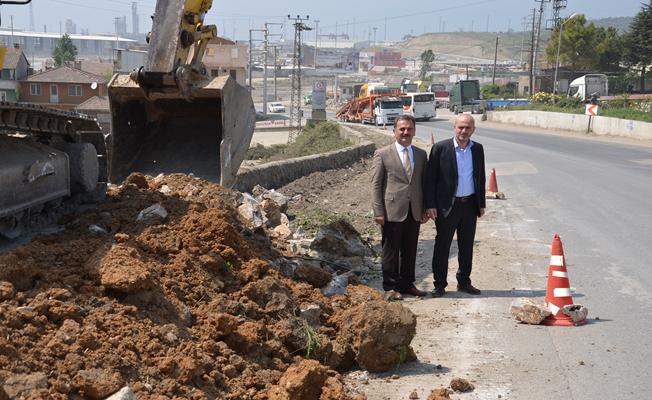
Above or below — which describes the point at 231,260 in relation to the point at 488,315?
above

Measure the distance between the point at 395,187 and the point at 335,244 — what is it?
1.49 meters

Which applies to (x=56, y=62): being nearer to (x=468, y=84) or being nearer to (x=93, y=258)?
(x=468, y=84)

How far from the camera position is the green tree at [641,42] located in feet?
246

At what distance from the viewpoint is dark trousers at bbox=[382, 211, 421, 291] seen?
9.17 m

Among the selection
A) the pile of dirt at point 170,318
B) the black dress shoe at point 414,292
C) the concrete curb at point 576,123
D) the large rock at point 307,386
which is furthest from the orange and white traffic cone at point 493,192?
the concrete curb at point 576,123

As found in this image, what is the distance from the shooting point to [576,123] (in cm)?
4350

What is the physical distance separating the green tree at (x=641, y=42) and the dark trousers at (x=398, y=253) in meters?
71.3

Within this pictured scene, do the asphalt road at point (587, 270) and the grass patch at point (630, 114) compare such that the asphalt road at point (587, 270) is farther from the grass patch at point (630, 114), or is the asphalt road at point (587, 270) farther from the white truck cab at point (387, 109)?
the white truck cab at point (387, 109)

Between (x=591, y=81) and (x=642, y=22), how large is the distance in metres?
16.2

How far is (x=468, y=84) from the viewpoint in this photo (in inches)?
2832

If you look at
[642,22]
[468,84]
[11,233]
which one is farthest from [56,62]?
[11,233]

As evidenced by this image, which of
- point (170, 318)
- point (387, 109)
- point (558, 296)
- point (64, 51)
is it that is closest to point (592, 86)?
point (387, 109)

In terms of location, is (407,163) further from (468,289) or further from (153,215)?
(153,215)

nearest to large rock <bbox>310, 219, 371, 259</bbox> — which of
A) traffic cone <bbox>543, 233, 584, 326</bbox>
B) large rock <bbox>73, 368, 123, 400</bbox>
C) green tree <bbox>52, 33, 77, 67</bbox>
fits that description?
traffic cone <bbox>543, 233, 584, 326</bbox>
